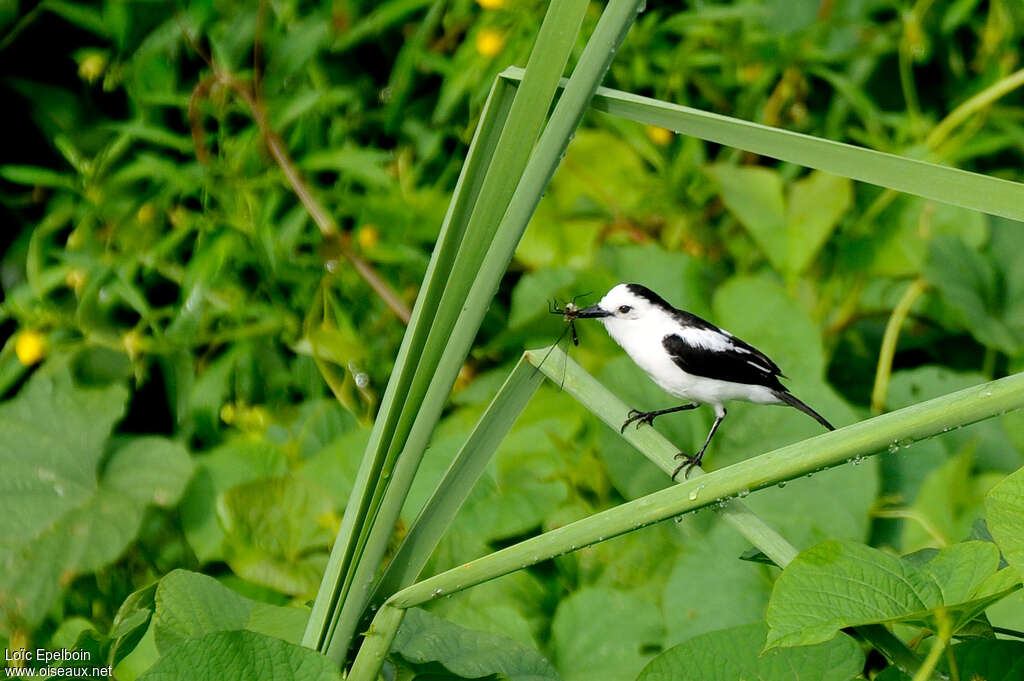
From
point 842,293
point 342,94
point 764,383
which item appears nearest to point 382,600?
point 764,383

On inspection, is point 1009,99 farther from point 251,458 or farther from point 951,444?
point 251,458

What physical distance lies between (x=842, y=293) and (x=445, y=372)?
179cm

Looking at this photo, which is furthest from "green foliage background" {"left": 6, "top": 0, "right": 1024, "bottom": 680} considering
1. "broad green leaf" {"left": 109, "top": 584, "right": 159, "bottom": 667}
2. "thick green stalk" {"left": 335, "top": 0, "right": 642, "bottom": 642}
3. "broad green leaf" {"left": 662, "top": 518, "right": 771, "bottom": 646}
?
"thick green stalk" {"left": 335, "top": 0, "right": 642, "bottom": 642}

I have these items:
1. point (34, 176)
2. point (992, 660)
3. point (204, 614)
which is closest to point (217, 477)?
point (34, 176)

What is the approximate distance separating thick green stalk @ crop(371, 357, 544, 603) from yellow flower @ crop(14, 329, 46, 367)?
1478mm

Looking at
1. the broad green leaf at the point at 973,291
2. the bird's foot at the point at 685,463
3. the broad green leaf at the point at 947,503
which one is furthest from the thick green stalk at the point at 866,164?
the broad green leaf at the point at 973,291

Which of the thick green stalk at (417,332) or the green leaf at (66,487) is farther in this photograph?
the green leaf at (66,487)

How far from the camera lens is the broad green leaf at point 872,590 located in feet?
2.21

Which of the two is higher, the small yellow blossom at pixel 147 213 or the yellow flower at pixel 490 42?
the yellow flower at pixel 490 42

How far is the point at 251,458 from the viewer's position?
1.83 metres

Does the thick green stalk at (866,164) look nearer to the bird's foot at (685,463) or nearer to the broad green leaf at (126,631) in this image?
the bird's foot at (685,463)

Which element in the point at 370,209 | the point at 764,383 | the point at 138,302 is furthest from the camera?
the point at 370,209

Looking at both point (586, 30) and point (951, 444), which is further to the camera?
point (586, 30)

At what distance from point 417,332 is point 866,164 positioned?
13.1 inches
